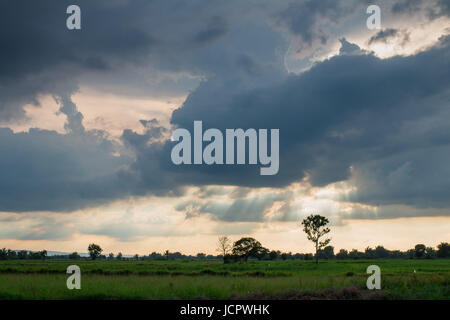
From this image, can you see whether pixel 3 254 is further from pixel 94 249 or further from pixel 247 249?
pixel 247 249

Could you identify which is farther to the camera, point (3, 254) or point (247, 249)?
point (3, 254)

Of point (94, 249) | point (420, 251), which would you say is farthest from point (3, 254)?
point (420, 251)

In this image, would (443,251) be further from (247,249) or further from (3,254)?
(3,254)

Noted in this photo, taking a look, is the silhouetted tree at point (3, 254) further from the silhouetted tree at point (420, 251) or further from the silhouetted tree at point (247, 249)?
the silhouetted tree at point (420, 251)

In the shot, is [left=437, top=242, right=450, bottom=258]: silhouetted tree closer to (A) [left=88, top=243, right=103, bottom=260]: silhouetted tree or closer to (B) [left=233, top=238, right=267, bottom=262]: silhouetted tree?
(B) [left=233, top=238, right=267, bottom=262]: silhouetted tree

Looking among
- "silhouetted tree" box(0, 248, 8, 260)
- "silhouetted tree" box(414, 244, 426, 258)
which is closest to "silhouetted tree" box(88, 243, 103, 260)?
"silhouetted tree" box(0, 248, 8, 260)

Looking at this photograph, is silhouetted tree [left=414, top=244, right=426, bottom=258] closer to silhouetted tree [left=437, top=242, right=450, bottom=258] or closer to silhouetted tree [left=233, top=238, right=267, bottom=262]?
silhouetted tree [left=437, top=242, right=450, bottom=258]


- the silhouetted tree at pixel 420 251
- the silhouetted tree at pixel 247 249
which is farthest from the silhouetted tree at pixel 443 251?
the silhouetted tree at pixel 247 249

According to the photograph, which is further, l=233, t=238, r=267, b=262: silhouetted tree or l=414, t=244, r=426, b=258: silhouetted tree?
l=414, t=244, r=426, b=258: silhouetted tree
